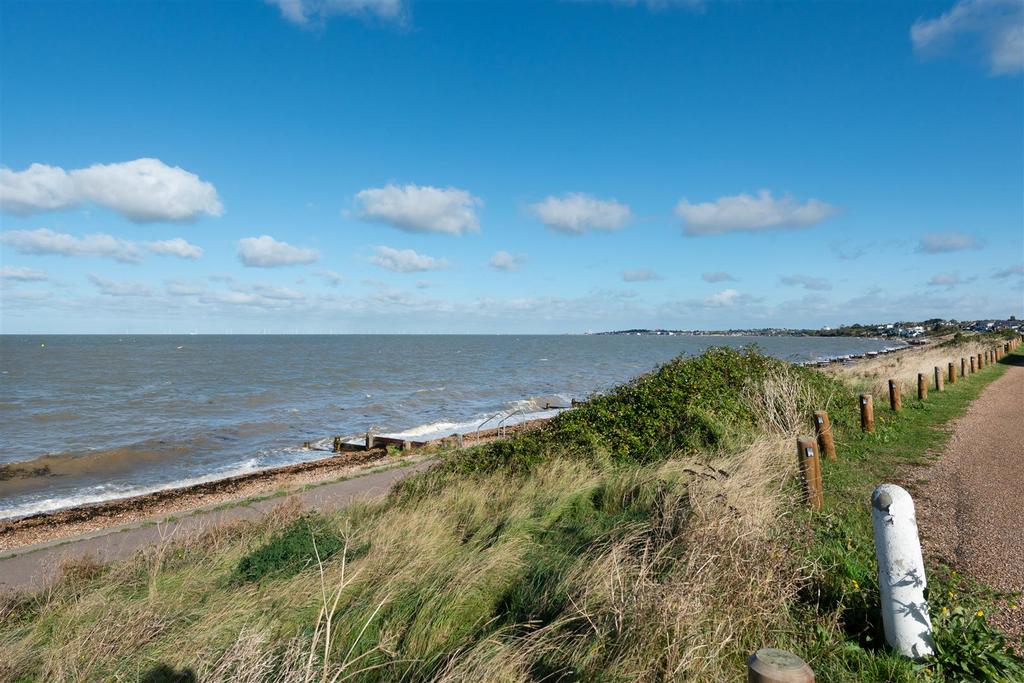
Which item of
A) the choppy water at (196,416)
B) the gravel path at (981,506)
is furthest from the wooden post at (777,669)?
the choppy water at (196,416)

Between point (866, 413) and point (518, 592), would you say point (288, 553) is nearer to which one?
point (518, 592)

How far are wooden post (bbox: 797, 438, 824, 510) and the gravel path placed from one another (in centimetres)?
94

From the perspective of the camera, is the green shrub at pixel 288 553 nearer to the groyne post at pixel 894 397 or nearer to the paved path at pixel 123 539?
the paved path at pixel 123 539

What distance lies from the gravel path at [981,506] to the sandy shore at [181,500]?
6.79 meters

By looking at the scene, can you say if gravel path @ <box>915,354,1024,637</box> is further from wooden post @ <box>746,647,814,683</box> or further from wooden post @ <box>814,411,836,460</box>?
wooden post @ <box>746,647,814,683</box>

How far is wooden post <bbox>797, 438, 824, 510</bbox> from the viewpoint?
6.02 m

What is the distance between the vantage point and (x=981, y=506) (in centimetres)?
639

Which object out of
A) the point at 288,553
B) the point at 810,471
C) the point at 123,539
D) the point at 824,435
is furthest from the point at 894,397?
the point at 123,539

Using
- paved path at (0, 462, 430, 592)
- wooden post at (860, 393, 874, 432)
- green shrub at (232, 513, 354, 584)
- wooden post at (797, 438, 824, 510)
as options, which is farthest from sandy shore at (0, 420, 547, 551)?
wooden post at (860, 393, 874, 432)

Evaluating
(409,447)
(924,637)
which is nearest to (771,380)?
(924,637)

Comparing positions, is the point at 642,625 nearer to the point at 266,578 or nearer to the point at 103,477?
the point at 266,578

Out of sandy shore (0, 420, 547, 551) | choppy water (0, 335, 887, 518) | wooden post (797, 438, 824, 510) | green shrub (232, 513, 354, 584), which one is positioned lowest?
choppy water (0, 335, 887, 518)

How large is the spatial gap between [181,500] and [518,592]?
10.6 meters

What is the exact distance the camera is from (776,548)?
4164 millimetres
